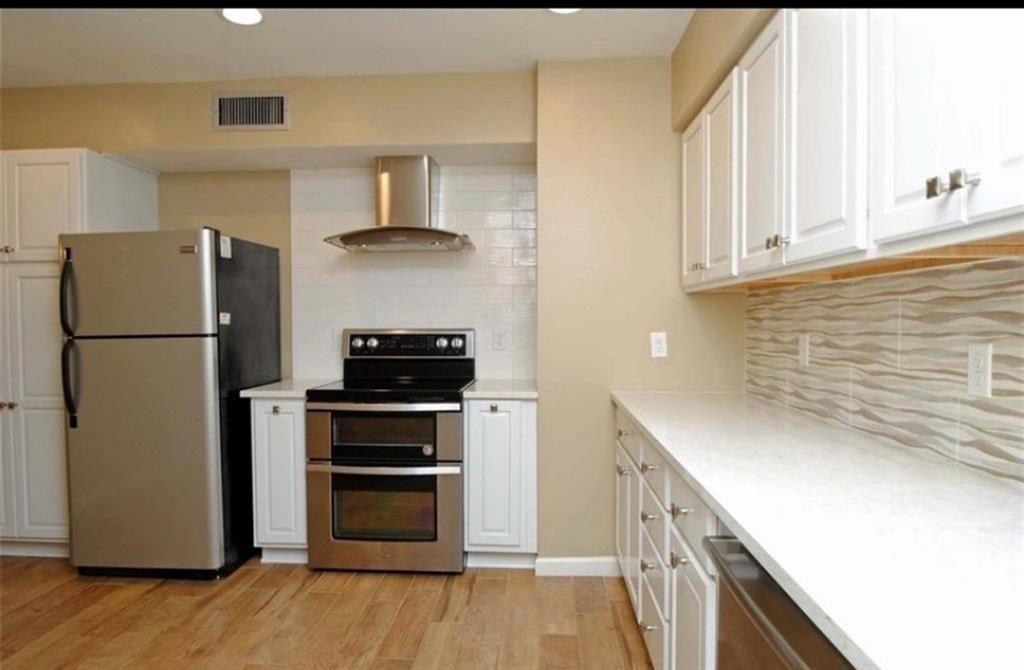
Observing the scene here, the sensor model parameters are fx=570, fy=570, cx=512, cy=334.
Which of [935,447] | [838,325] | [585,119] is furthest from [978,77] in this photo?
[585,119]

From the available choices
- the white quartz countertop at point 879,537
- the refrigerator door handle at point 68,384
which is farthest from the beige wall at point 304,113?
the white quartz countertop at point 879,537

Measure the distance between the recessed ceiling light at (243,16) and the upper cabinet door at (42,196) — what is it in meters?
1.21

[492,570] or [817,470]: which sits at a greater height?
[817,470]

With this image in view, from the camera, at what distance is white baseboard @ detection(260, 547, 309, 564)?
2879mm

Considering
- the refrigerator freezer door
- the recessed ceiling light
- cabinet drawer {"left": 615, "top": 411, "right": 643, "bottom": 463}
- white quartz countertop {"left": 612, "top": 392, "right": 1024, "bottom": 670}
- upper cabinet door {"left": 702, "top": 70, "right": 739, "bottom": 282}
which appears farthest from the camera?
the refrigerator freezer door

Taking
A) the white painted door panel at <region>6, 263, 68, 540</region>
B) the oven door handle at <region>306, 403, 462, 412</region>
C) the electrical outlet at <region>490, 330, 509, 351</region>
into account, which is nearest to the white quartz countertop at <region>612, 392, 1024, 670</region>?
the oven door handle at <region>306, 403, 462, 412</region>

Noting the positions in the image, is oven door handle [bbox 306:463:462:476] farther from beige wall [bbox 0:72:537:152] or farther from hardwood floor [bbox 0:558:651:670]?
beige wall [bbox 0:72:537:152]

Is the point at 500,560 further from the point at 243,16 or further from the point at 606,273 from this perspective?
the point at 243,16

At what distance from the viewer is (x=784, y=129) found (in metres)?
1.57

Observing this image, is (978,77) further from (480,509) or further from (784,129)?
(480,509)

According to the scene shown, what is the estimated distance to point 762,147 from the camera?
1.72m

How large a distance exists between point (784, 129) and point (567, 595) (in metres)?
2.05

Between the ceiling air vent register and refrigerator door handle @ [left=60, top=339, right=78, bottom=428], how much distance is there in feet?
4.15

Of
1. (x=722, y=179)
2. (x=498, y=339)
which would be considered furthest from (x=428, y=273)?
(x=722, y=179)
